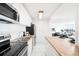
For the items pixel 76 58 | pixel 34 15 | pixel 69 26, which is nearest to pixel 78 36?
pixel 69 26

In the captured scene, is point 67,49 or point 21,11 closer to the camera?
point 67,49

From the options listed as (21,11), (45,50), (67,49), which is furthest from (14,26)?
(67,49)

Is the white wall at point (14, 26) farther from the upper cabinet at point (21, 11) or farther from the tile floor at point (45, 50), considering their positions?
the tile floor at point (45, 50)

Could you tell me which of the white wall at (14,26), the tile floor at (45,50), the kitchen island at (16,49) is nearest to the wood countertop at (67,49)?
the tile floor at (45,50)

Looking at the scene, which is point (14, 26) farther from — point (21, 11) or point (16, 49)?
point (16, 49)

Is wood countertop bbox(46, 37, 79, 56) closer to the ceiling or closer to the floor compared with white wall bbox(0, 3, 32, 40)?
closer to the floor

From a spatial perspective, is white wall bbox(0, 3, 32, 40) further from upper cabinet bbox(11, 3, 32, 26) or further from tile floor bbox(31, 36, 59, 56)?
tile floor bbox(31, 36, 59, 56)

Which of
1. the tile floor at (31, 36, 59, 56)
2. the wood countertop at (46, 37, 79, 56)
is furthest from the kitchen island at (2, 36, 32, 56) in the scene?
the wood countertop at (46, 37, 79, 56)

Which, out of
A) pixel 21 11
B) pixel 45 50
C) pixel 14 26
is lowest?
pixel 45 50

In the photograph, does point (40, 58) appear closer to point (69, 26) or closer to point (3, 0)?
point (3, 0)

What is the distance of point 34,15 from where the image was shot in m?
3.07

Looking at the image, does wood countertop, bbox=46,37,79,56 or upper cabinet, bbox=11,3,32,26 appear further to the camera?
upper cabinet, bbox=11,3,32,26

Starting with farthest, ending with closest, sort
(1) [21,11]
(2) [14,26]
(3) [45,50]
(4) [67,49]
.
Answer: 1. (3) [45,50]
2. (2) [14,26]
3. (1) [21,11]
4. (4) [67,49]

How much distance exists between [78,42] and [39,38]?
1380mm
